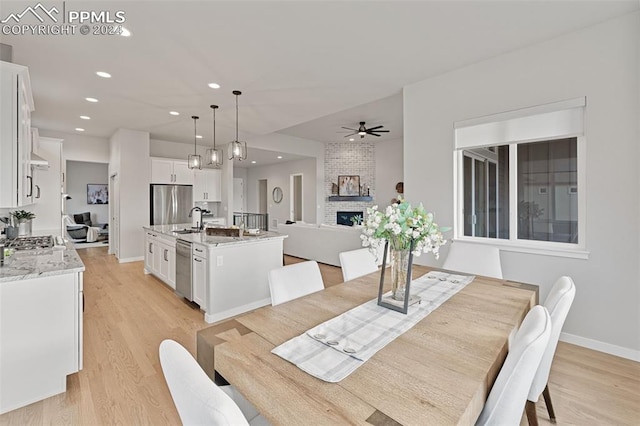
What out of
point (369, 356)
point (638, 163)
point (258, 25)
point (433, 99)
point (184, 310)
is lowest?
point (184, 310)

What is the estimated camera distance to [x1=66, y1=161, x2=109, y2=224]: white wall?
9703 millimetres

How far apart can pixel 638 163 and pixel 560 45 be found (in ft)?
4.16

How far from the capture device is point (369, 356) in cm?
109

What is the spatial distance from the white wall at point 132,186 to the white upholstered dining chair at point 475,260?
6390mm

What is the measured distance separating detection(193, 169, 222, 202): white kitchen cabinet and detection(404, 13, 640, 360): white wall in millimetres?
6549

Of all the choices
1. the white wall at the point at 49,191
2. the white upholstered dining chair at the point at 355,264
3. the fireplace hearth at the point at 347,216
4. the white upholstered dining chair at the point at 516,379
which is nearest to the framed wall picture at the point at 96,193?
the white wall at the point at 49,191

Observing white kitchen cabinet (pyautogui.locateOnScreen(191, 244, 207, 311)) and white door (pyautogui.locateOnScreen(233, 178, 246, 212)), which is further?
white door (pyautogui.locateOnScreen(233, 178, 246, 212))

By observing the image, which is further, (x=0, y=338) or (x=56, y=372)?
(x=56, y=372)

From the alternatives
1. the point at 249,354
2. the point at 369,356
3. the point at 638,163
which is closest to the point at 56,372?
the point at 249,354

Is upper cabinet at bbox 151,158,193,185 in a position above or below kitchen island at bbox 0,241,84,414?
above

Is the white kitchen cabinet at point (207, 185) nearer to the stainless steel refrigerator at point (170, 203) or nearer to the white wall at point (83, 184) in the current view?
the stainless steel refrigerator at point (170, 203)

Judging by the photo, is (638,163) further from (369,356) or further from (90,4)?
(90,4)

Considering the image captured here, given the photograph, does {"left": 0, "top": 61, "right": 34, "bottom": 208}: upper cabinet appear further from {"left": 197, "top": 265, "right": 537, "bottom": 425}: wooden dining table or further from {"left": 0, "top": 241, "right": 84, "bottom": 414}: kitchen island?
{"left": 197, "top": 265, "right": 537, "bottom": 425}: wooden dining table

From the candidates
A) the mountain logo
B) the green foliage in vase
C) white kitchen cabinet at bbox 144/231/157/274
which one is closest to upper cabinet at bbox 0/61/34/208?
the mountain logo
